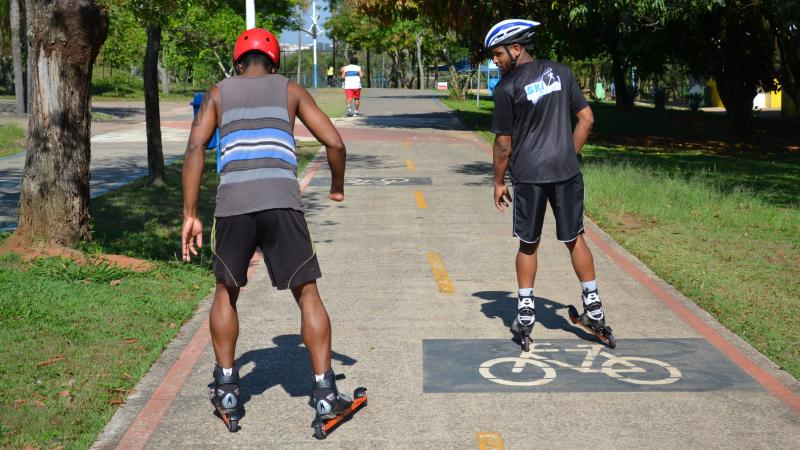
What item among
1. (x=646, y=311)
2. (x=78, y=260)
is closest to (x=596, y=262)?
(x=646, y=311)

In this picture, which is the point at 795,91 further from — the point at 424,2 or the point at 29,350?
the point at 29,350

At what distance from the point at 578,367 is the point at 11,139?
68.7ft

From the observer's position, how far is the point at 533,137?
21.7 feet

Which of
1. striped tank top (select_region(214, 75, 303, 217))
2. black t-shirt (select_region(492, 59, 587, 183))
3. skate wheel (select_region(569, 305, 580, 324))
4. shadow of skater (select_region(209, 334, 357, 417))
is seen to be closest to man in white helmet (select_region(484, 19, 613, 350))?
black t-shirt (select_region(492, 59, 587, 183))

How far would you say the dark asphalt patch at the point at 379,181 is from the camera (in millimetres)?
16797

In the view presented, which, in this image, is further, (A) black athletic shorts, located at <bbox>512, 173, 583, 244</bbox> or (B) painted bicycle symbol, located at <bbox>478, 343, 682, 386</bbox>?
(A) black athletic shorts, located at <bbox>512, 173, 583, 244</bbox>

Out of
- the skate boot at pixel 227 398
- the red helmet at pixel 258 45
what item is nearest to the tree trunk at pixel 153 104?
the red helmet at pixel 258 45

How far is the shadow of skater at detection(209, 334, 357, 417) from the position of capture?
5989mm

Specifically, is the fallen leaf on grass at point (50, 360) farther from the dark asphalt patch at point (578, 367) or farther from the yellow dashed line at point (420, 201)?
the yellow dashed line at point (420, 201)

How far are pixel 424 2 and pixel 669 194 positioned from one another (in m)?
15.0

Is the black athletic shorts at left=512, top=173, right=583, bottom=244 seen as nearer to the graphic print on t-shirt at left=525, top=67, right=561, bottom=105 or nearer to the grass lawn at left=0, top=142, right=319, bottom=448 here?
the graphic print on t-shirt at left=525, top=67, right=561, bottom=105

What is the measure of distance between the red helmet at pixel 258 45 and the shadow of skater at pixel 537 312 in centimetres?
287

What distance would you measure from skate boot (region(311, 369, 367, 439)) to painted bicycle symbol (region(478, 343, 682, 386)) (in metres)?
1.18

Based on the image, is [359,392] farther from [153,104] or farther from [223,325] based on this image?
[153,104]
